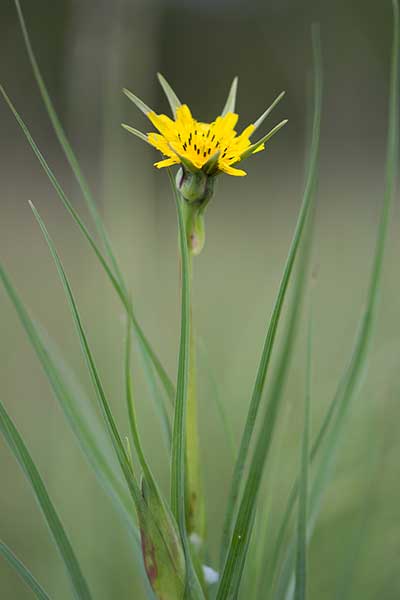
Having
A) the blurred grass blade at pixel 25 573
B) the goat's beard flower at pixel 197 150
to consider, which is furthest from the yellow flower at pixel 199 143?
the blurred grass blade at pixel 25 573

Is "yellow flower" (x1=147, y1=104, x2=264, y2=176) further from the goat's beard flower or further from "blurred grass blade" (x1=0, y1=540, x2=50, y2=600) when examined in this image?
"blurred grass blade" (x1=0, y1=540, x2=50, y2=600)

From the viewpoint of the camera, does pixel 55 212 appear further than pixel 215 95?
No

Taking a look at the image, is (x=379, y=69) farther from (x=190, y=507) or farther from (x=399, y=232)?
(x=190, y=507)

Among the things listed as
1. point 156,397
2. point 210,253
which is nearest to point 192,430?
point 156,397

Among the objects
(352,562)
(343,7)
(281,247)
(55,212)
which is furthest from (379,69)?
(352,562)

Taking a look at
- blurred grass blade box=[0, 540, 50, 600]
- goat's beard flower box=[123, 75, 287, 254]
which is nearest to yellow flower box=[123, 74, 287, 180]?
goat's beard flower box=[123, 75, 287, 254]

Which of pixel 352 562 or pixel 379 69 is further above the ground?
pixel 379 69

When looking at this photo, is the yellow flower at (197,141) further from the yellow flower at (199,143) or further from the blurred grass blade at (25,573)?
the blurred grass blade at (25,573)
